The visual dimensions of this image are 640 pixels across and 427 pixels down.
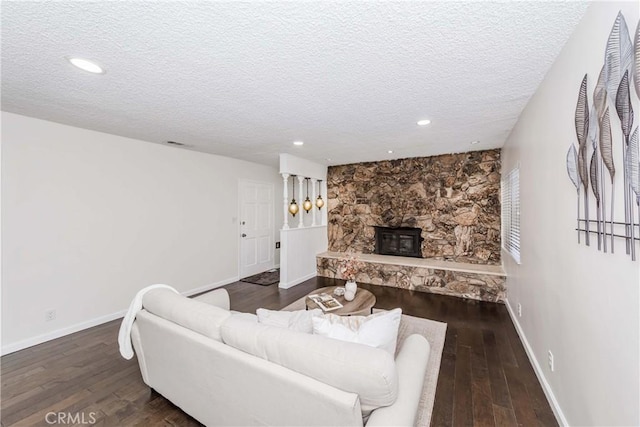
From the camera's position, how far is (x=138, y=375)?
7.79 feet

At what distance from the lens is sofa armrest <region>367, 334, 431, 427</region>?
106 cm

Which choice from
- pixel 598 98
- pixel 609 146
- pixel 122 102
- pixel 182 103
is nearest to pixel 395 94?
pixel 598 98

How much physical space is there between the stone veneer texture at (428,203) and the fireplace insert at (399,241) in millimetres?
106

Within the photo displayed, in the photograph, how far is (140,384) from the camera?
225cm

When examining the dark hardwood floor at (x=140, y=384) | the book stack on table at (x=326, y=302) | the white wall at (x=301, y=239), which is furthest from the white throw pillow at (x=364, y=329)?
the white wall at (x=301, y=239)

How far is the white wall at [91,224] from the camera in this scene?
2.82 m

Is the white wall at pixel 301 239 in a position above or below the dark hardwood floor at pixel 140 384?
above

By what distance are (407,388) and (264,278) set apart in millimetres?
4613

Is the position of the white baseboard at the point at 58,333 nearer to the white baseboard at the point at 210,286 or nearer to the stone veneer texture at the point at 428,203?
the white baseboard at the point at 210,286

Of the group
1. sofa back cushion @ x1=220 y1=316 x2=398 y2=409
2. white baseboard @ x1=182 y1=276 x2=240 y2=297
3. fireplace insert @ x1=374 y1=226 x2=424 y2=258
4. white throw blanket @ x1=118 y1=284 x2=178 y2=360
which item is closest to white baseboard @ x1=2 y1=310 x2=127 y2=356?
white baseboard @ x1=182 y1=276 x2=240 y2=297

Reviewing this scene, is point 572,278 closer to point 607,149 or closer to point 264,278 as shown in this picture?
point 607,149

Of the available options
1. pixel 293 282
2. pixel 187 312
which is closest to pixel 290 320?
pixel 187 312

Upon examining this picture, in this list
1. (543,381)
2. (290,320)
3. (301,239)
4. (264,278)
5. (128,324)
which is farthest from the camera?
(264,278)

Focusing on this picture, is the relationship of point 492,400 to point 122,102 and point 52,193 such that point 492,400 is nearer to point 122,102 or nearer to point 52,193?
point 122,102
